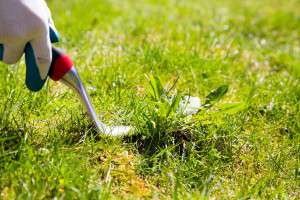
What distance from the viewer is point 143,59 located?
15.8 feet

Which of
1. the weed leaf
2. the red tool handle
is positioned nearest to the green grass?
the weed leaf

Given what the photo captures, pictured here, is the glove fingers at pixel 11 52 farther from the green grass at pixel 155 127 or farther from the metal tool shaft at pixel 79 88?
the green grass at pixel 155 127

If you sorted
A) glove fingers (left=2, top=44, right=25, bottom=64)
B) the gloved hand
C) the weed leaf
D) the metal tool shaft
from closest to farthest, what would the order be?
the gloved hand
glove fingers (left=2, top=44, right=25, bottom=64)
the metal tool shaft
the weed leaf

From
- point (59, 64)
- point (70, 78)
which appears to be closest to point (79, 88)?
point (70, 78)

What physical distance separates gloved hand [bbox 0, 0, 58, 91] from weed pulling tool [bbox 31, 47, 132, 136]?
75mm

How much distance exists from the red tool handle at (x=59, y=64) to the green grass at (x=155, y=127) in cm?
40

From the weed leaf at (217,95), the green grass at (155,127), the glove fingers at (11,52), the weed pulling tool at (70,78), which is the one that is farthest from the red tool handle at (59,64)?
the weed leaf at (217,95)

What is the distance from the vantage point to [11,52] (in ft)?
9.21

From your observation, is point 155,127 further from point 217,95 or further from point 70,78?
point 70,78

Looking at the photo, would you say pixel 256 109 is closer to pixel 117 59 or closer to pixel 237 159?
pixel 237 159

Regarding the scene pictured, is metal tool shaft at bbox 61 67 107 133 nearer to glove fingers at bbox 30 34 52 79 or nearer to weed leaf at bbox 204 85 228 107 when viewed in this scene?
glove fingers at bbox 30 34 52 79

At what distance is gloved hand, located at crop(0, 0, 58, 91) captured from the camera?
105 inches

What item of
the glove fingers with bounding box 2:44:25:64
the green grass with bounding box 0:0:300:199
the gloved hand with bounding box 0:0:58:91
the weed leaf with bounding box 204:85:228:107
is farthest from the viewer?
the weed leaf with bounding box 204:85:228:107

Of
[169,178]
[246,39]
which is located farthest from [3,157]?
[246,39]
